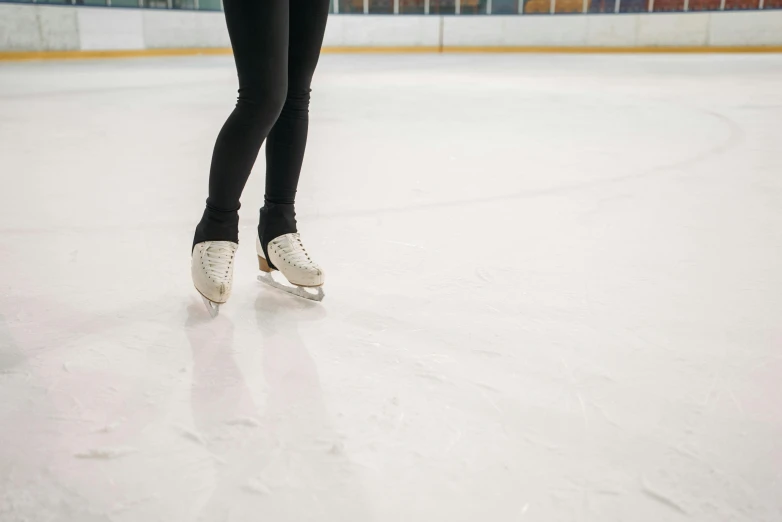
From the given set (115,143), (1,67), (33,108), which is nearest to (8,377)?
(115,143)

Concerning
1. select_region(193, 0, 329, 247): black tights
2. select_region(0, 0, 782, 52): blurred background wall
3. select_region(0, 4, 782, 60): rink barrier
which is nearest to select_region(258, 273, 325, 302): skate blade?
select_region(193, 0, 329, 247): black tights

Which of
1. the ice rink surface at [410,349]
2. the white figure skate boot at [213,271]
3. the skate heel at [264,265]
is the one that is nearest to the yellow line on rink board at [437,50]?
the ice rink surface at [410,349]

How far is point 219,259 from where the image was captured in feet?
4.25

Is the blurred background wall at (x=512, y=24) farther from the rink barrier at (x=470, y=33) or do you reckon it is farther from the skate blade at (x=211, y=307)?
the skate blade at (x=211, y=307)

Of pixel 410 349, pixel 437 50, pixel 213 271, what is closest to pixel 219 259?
pixel 213 271

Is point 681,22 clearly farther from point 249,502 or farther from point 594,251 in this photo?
point 249,502

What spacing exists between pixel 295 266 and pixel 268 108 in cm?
33

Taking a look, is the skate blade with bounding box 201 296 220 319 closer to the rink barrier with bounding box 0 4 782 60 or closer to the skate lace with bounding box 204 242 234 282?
the skate lace with bounding box 204 242 234 282

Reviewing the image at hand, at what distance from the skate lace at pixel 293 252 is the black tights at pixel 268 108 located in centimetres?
2

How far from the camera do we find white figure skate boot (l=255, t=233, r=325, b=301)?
4.45ft

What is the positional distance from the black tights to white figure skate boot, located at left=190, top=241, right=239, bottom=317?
2 cm

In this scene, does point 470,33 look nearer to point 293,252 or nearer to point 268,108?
point 293,252

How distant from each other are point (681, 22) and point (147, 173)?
1213 cm

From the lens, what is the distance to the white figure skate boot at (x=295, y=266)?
1356mm
